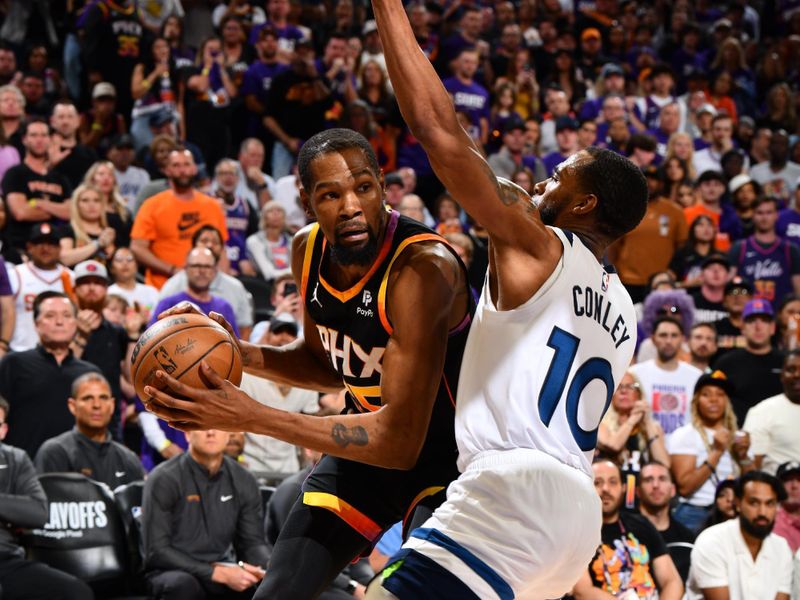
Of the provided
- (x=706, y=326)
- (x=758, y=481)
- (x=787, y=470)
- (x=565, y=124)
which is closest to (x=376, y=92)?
(x=565, y=124)

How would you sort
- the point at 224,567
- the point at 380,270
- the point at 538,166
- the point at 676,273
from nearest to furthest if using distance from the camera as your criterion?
the point at 380,270 < the point at 224,567 < the point at 676,273 < the point at 538,166

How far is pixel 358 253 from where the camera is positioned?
3.68 m

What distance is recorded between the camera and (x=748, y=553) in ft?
23.8

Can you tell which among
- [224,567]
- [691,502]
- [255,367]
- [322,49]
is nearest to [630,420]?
[691,502]

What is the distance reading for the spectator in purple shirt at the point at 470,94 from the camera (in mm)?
13234

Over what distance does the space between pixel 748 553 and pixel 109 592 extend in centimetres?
395

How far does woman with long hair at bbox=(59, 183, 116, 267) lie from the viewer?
923 centimetres

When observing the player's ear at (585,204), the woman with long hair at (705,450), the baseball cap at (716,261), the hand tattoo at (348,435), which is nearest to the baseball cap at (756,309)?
the baseball cap at (716,261)

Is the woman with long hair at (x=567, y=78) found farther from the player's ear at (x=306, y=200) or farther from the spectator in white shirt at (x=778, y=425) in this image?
the player's ear at (x=306, y=200)

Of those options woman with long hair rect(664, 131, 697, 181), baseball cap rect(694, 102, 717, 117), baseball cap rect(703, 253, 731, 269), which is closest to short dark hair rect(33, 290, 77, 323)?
baseball cap rect(703, 253, 731, 269)

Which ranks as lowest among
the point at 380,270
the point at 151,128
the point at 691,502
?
the point at 691,502

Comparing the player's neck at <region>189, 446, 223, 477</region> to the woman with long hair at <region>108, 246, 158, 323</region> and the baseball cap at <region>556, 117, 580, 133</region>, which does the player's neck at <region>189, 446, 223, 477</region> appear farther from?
the baseball cap at <region>556, 117, 580, 133</region>

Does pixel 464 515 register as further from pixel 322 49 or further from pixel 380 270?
pixel 322 49

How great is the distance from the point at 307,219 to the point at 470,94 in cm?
302
